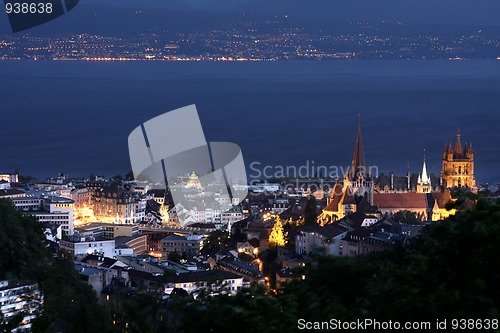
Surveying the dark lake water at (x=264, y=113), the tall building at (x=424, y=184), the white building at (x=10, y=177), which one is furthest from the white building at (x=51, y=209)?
the dark lake water at (x=264, y=113)

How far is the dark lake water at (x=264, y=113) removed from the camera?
1457 inches

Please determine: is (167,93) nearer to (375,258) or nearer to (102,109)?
(102,109)

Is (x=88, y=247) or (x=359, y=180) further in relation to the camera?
(x=359, y=180)

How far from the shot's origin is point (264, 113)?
53.7 meters

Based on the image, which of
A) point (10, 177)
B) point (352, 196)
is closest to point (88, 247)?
point (352, 196)

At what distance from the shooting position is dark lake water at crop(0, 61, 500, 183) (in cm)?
3700

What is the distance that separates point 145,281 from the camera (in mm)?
14211

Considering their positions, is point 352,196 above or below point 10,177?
below

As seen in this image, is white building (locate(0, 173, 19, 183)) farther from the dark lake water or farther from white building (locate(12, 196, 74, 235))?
the dark lake water

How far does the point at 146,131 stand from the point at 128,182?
32.6 ft

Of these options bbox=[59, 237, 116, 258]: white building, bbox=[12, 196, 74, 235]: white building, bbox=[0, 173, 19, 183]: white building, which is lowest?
bbox=[59, 237, 116, 258]: white building

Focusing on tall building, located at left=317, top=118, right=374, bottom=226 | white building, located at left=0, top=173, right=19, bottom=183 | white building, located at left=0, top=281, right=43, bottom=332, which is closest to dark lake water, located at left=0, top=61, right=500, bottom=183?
white building, located at left=0, top=173, right=19, bottom=183

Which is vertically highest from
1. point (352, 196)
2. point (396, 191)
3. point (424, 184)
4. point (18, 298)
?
point (18, 298)

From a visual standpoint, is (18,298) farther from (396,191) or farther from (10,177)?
(396,191)
